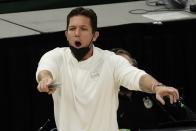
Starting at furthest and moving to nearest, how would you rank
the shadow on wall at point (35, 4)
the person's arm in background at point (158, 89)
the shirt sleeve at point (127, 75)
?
the shadow on wall at point (35, 4) → the shirt sleeve at point (127, 75) → the person's arm in background at point (158, 89)

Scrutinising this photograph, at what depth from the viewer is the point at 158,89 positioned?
1785 millimetres

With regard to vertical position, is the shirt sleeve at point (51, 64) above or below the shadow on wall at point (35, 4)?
above

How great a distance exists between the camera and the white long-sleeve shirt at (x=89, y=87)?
1.91 meters

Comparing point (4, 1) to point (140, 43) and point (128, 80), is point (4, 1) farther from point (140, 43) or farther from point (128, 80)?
point (128, 80)

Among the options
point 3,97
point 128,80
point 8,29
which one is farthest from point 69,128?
point 8,29

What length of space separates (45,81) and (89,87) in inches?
8.8

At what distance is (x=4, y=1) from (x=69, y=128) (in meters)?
2.52

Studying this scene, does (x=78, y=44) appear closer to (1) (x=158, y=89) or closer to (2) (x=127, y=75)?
(2) (x=127, y=75)

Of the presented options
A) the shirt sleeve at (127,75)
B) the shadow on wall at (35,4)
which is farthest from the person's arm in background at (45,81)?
the shadow on wall at (35,4)

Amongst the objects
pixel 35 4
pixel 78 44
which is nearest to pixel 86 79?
pixel 78 44

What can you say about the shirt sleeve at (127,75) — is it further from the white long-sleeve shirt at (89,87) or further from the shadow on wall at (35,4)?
the shadow on wall at (35,4)

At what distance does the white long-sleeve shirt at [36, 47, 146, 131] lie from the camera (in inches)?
75.3

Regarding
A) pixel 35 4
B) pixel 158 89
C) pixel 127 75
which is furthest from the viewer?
pixel 35 4

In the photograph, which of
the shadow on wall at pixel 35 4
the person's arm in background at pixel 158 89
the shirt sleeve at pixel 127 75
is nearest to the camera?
the person's arm in background at pixel 158 89
